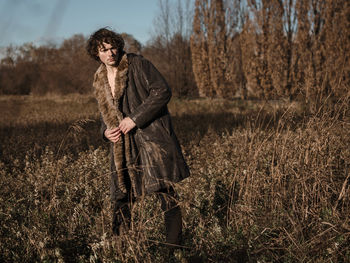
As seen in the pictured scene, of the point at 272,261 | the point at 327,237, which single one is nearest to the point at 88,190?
the point at 272,261

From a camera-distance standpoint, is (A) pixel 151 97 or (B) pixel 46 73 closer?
(A) pixel 151 97

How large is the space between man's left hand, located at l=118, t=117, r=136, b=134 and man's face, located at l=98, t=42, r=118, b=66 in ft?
1.59

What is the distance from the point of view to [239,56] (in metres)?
16.2

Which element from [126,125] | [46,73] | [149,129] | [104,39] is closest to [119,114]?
[126,125]

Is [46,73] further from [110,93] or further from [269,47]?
[110,93]

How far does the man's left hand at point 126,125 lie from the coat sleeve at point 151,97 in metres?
0.03

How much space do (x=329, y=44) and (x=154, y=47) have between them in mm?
11549

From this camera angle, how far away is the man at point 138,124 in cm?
247

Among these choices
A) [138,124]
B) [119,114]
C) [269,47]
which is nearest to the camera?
[138,124]

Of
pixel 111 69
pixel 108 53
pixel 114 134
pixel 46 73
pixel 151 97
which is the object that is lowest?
pixel 114 134

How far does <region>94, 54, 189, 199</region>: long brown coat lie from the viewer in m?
2.46

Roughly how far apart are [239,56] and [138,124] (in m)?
14.8

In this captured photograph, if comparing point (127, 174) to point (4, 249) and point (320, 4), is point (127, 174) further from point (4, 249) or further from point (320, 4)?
point (320, 4)

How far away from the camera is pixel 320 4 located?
1154 centimetres
